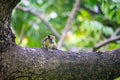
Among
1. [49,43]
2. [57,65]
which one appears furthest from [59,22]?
[57,65]

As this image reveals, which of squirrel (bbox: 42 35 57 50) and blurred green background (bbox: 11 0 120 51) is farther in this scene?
blurred green background (bbox: 11 0 120 51)

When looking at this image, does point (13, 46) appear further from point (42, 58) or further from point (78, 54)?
point (78, 54)

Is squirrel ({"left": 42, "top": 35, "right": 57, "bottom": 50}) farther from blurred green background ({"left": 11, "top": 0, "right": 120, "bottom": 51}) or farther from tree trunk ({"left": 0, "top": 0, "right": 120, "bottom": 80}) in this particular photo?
blurred green background ({"left": 11, "top": 0, "right": 120, "bottom": 51})

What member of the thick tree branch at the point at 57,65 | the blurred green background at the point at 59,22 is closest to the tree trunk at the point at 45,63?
the thick tree branch at the point at 57,65

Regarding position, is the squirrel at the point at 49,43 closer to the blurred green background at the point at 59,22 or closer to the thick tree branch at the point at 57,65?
the thick tree branch at the point at 57,65

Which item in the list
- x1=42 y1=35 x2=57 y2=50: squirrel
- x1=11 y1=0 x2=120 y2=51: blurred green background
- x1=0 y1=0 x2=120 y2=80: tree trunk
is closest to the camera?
x1=0 y1=0 x2=120 y2=80: tree trunk

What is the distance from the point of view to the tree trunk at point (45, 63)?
1329mm

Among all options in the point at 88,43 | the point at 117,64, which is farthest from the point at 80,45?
the point at 117,64

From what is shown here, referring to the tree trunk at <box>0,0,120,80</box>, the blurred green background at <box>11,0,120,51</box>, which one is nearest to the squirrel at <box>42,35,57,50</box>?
the tree trunk at <box>0,0,120,80</box>

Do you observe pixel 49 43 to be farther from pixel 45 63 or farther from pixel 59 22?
pixel 59 22

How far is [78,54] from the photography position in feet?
4.73

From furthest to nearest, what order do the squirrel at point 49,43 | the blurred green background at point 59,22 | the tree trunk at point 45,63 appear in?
the blurred green background at point 59,22
the squirrel at point 49,43
the tree trunk at point 45,63

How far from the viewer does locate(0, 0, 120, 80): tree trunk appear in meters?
1.33

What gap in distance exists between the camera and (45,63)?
53.8 inches
